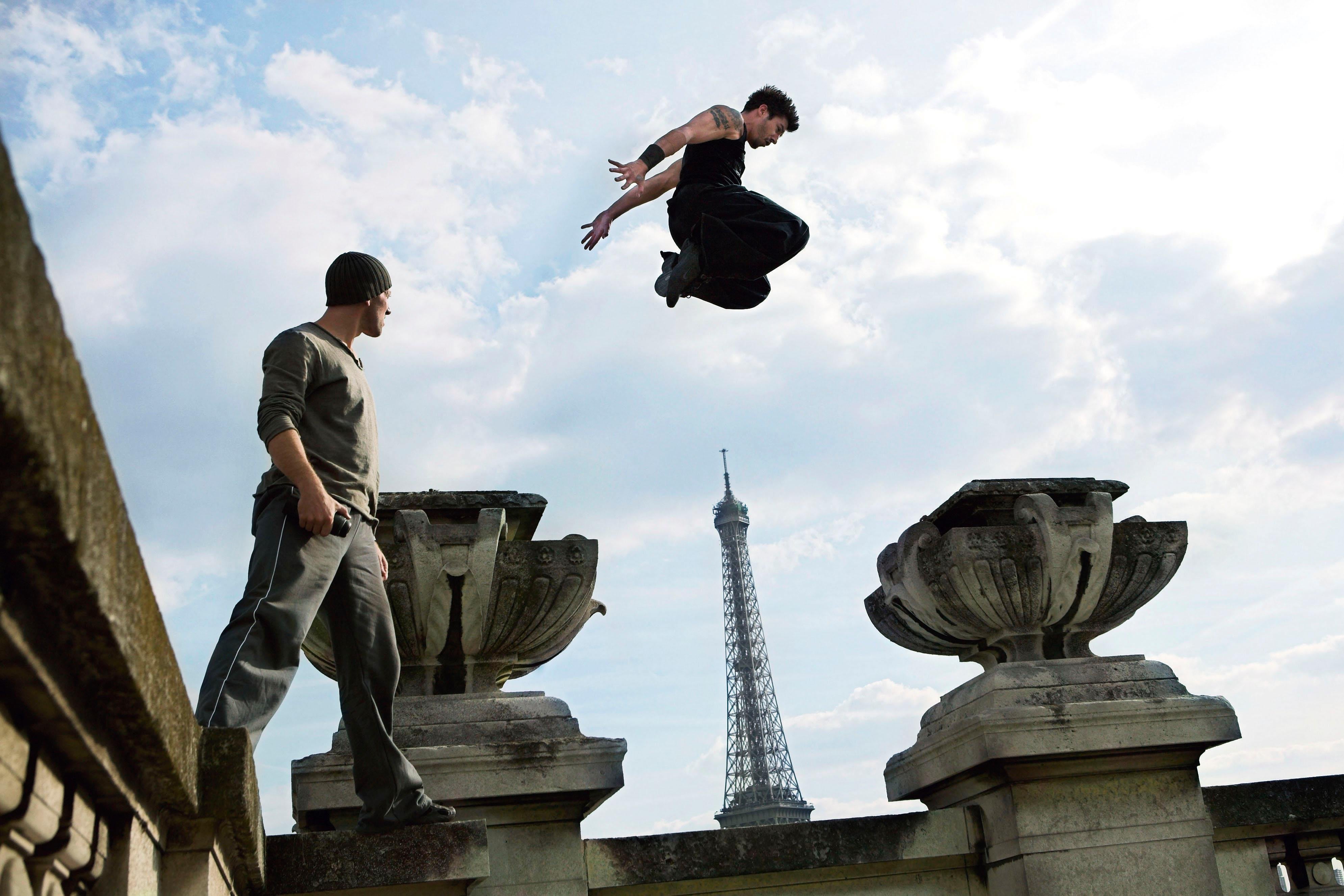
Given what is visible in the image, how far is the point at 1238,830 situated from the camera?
5.33 m

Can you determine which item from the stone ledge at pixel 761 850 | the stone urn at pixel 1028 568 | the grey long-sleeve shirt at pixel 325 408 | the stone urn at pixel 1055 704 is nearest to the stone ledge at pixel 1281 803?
the stone urn at pixel 1055 704

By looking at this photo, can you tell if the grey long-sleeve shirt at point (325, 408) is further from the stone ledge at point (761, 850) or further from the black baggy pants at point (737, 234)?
the black baggy pants at point (737, 234)

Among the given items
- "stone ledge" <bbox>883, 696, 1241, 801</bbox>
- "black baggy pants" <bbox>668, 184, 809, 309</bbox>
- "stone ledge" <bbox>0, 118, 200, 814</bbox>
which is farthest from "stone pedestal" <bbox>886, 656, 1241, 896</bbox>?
"stone ledge" <bbox>0, 118, 200, 814</bbox>

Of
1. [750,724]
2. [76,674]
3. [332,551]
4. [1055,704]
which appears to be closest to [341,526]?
[332,551]

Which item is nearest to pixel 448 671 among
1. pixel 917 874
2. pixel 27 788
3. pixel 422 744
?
pixel 422 744

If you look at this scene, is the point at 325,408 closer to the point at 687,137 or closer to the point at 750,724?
the point at 687,137

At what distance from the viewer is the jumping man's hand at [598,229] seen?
18.7 ft

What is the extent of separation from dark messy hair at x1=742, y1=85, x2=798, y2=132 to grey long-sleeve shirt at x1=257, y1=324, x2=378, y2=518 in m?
2.69

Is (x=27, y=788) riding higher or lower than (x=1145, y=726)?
lower

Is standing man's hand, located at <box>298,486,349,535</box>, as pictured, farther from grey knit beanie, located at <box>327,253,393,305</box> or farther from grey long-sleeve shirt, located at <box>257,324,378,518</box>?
grey knit beanie, located at <box>327,253,393,305</box>

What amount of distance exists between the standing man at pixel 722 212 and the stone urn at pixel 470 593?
1416mm

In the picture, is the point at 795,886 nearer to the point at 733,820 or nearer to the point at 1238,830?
the point at 1238,830

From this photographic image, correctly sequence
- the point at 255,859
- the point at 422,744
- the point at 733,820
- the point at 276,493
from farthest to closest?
the point at 733,820 → the point at 422,744 → the point at 276,493 → the point at 255,859

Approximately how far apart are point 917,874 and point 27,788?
160 inches
